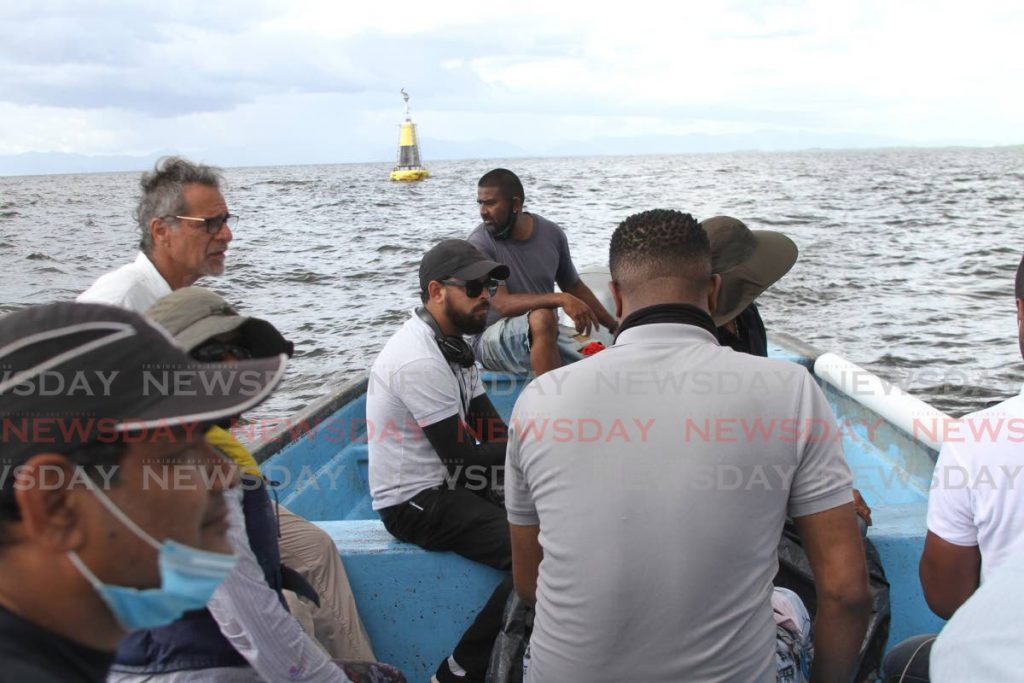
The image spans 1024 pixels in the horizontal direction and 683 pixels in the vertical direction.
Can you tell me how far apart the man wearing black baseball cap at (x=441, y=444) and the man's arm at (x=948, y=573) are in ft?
4.00

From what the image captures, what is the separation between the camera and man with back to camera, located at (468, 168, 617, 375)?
441cm

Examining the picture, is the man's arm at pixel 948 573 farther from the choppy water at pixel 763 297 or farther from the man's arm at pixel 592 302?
the man's arm at pixel 592 302

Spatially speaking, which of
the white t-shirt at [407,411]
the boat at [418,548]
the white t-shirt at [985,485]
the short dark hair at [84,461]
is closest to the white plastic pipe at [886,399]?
the boat at [418,548]

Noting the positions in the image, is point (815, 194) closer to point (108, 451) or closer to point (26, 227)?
point (26, 227)

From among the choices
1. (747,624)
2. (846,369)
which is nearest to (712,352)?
(747,624)

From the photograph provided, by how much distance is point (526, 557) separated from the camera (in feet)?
6.99

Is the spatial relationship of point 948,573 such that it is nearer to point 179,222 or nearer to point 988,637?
point 988,637

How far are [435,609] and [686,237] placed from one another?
1597 mm

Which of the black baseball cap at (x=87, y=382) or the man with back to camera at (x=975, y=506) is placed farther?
the man with back to camera at (x=975, y=506)

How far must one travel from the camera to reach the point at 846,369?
15.6 feet

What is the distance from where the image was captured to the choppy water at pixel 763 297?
9664 mm

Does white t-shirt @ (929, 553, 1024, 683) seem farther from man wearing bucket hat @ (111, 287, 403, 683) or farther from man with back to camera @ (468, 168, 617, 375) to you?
man with back to camera @ (468, 168, 617, 375)

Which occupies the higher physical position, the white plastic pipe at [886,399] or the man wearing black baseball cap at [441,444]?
the man wearing black baseball cap at [441,444]

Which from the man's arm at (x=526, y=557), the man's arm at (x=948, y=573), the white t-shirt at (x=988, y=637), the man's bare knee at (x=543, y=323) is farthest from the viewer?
the man's bare knee at (x=543, y=323)
